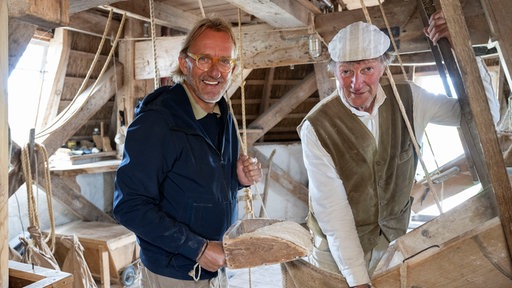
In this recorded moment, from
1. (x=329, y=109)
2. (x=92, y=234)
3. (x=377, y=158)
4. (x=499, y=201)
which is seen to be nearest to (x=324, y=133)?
(x=329, y=109)

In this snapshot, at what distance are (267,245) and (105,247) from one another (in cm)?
298

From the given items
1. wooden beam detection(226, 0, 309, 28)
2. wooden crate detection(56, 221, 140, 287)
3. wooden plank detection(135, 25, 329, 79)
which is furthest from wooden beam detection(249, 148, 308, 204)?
wooden beam detection(226, 0, 309, 28)

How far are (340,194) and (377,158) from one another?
20cm

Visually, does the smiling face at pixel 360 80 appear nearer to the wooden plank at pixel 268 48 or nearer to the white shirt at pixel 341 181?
the white shirt at pixel 341 181

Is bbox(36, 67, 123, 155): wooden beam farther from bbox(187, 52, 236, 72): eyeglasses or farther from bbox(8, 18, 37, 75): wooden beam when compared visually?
bbox(187, 52, 236, 72): eyeglasses

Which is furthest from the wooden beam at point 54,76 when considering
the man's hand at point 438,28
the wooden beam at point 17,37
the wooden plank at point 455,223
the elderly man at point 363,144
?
the wooden plank at point 455,223

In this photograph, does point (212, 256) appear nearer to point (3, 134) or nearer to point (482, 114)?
point (3, 134)

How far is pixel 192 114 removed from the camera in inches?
54.1

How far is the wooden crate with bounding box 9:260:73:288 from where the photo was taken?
124 centimetres

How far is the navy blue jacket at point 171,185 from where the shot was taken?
120 cm

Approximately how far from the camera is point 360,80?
152 centimetres

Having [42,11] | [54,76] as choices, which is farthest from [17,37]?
[54,76]

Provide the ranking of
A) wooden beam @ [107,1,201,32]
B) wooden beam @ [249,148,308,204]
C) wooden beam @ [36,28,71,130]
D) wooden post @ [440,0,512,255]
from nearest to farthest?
wooden post @ [440,0,512,255], wooden beam @ [107,1,201,32], wooden beam @ [36,28,71,130], wooden beam @ [249,148,308,204]

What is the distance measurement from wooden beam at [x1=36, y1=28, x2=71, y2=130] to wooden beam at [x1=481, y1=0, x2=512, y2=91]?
13.5 feet
